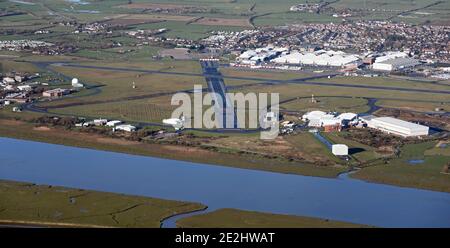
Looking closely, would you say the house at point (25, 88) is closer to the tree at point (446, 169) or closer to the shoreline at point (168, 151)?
the shoreline at point (168, 151)

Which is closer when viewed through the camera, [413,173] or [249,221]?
[249,221]

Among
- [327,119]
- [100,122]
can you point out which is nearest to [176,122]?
[100,122]

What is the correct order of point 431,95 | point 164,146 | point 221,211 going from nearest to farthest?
1. point 221,211
2. point 164,146
3. point 431,95

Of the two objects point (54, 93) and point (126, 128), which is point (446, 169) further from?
point (54, 93)

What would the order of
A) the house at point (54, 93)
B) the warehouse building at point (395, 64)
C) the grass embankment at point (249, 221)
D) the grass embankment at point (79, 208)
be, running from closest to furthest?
1. the grass embankment at point (249, 221)
2. the grass embankment at point (79, 208)
3. the house at point (54, 93)
4. the warehouse building at point (395, 64)

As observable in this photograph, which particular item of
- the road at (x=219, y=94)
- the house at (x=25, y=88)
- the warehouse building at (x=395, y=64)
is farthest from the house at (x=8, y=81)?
the warehouse building at (x=395, y=64)
